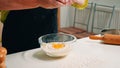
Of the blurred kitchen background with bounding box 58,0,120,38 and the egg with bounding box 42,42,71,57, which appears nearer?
the egg with bounding box 42,42,71,57

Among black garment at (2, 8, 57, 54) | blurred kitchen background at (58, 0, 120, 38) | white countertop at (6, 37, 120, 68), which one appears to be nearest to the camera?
white countertop at (6, 37, 120, 68)

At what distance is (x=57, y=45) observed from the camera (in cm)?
79

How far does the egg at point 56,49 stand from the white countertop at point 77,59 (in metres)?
0.02

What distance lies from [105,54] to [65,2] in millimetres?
295

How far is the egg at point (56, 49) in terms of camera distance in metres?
0.75

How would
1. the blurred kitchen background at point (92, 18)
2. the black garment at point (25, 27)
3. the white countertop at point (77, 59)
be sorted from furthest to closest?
the blurred kitchen background at point (92, 18)
the black garment at point (25, 27)
the white countertop at point (77, 59)

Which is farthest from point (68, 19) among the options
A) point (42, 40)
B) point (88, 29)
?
point (42, 40)

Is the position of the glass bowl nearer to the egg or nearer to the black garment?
the egg

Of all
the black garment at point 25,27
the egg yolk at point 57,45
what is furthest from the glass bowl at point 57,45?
the black garment at point 25,27

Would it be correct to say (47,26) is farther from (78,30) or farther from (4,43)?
(78,30)

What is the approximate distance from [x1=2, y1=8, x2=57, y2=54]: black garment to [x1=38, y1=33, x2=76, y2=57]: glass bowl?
7.5 inches

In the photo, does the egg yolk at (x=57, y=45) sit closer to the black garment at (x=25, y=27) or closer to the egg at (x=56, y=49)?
the egg at (x=56, y=49)

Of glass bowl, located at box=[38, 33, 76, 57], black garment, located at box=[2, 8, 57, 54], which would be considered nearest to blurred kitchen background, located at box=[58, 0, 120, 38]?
black garment, located at box=[2, 8, 57, 54]

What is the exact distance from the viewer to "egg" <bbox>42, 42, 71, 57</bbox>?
75cm
